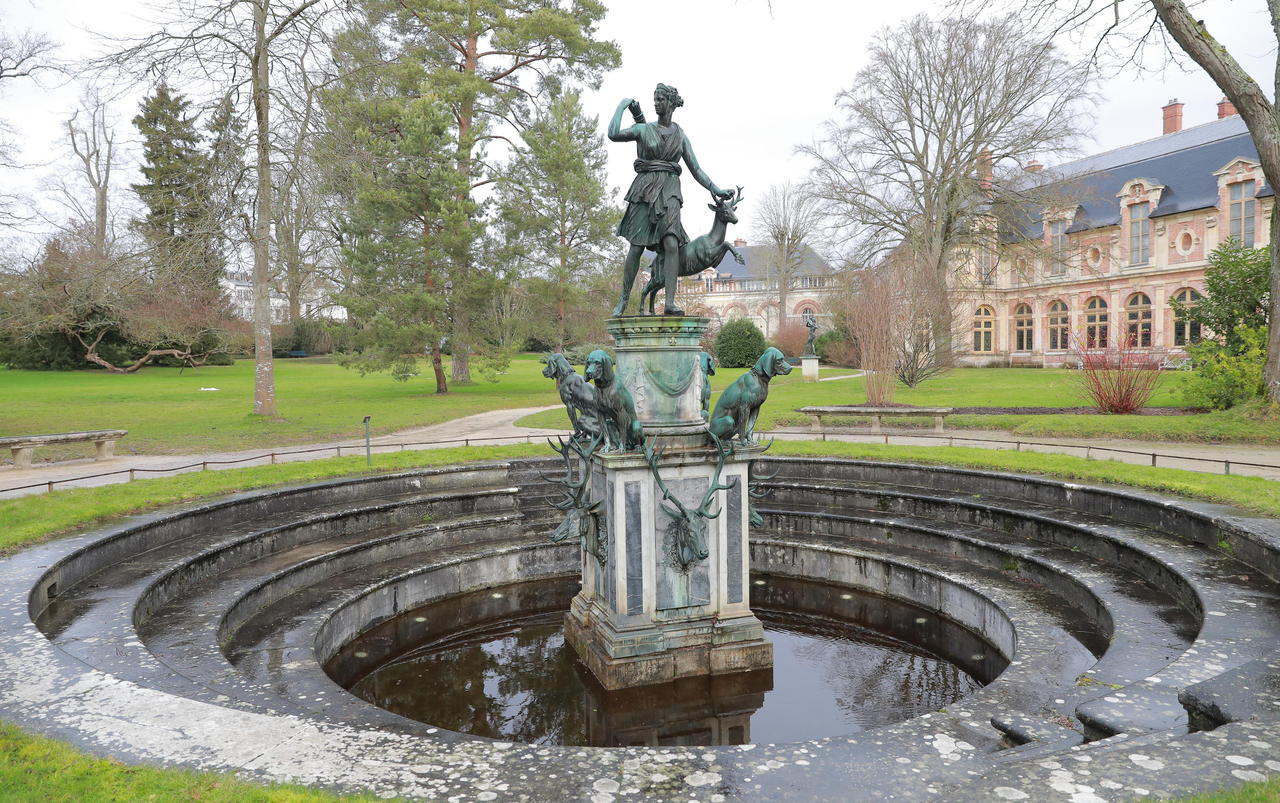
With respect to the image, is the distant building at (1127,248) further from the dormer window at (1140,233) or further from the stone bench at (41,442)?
the stone bench at (41,442)

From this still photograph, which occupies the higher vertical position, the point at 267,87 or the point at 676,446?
the point at 267,87

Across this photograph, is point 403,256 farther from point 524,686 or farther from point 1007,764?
point 1007,764

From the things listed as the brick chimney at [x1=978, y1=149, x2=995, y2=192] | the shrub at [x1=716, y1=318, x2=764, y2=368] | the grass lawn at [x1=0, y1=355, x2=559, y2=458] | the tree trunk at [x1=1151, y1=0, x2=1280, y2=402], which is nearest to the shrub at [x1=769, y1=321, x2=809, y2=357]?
the shrub at [x1=716, y1=318, x2=764, y2=368]

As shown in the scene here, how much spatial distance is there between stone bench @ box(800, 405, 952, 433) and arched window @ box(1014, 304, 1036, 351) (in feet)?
113

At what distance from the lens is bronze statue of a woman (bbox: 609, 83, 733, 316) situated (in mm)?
6566

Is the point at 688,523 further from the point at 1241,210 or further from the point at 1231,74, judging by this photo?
the point at 1241,210

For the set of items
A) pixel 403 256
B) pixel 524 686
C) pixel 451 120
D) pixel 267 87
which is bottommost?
pixel 524 686

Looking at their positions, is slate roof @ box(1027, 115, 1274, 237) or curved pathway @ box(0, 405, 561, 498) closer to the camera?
curved pathway @ box(0, 405, 561, 498)

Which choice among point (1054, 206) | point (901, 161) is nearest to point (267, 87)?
point (901, 161)

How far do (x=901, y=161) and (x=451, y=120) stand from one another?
64.4ft

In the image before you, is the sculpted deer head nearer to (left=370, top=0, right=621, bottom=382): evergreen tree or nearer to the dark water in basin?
the dark water in basin

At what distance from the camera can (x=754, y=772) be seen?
337 cm

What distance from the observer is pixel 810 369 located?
3544cm

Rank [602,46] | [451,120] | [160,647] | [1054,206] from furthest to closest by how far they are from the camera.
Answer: [1054,206] < [602,46] < [451,120] < [160,647]
